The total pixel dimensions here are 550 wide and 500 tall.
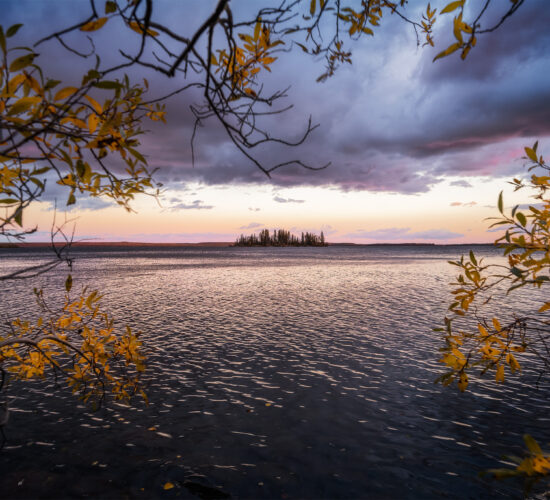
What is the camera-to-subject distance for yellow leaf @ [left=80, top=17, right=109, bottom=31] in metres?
1.59

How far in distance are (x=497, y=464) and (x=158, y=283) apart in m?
36.4

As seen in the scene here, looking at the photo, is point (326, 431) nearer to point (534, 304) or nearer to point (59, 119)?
point (59, 119)

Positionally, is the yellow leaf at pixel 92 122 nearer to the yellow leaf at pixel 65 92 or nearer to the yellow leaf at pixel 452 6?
the yellow leaf at pixel 65 92

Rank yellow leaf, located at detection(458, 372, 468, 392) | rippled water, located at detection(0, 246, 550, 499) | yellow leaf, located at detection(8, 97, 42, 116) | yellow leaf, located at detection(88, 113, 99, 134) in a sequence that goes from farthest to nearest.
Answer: rippled water, located at detection(0, 246, 550, 499), yellow leaf, located at detection(458, 372, 468, 392), yellow leaf, located at detection(88, 113, 99, 134), yellow leaf, located at detection(8, 97, 42, 116)

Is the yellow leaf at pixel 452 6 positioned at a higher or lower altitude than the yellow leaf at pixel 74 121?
higher

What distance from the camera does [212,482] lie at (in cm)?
639

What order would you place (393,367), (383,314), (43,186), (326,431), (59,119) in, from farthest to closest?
(383,314), (393,367), (326,431), (43,186), (59,119)

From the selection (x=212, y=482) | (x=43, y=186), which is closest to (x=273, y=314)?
(x=212, y=482)

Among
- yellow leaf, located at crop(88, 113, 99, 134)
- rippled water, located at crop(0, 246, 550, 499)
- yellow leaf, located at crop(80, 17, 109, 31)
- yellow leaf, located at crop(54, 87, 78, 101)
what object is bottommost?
rippled water, located at crop(0, 246, 550, 499)

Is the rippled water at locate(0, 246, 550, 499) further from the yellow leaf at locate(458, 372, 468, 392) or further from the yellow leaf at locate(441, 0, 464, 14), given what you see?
the yellow leaf at locate(441, 0, 464, 14)

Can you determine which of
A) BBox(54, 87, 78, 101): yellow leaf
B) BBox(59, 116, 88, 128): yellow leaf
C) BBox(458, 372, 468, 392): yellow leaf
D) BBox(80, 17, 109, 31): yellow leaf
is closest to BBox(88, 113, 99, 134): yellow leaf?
BBox(59, 116, 88, 128): yellow leaf

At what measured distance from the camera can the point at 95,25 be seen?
63.6 inches

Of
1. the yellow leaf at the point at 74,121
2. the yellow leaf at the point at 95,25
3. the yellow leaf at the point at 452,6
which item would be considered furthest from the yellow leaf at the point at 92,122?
the yellow leaf at the point at 452,6

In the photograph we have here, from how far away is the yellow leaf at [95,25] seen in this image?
5.23 ft
